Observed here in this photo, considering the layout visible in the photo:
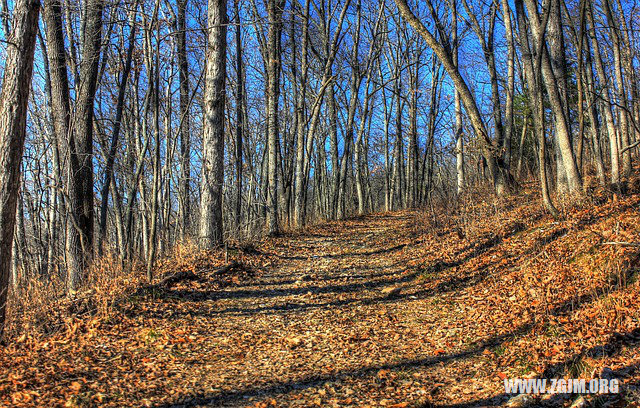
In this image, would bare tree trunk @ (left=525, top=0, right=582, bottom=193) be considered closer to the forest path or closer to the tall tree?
the forest path

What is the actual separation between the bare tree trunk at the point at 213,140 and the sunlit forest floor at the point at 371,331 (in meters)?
0.98

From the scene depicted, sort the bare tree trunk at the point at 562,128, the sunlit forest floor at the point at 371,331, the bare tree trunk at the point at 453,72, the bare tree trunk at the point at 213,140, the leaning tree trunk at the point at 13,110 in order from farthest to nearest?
the bare tree trunk at the point at 453,72
the bare tree trunk at the point at 213,140
the bare tree trunk at the point at 562,128
the leaning tree trunk at the point at 13,110
the sunlit forest floor at the point at 371,331

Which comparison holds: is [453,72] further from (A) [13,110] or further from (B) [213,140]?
(A) [13,110]

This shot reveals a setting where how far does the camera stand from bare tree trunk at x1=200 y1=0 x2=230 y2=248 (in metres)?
9.38

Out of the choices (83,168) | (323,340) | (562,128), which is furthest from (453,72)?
(83,168)

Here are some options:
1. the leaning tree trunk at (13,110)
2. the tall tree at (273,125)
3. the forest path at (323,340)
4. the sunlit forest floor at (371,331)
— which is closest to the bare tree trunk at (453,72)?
the sunlit forest floor at (371,331)

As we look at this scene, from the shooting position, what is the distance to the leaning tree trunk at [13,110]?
495 centimetres

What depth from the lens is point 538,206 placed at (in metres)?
9.38

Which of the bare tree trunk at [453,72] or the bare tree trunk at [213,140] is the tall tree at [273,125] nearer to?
the bare tree trunk at [213,140]

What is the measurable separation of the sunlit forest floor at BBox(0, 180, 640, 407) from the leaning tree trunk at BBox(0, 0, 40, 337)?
128cm

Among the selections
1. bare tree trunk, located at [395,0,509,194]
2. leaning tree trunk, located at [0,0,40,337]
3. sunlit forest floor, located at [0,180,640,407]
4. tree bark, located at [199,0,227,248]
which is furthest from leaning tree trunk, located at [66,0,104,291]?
bare tree trunk, located at [395,0,509,194]

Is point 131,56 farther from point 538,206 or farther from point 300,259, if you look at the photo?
point 538,206

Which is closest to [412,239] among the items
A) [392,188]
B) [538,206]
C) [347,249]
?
[347,249]

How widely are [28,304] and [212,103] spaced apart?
5.38m
